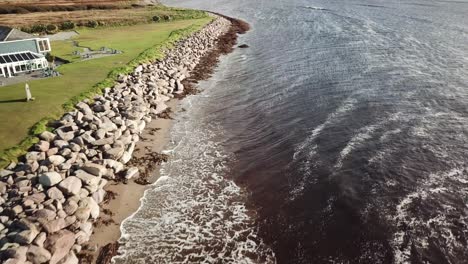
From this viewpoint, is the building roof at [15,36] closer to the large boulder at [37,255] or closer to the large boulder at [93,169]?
the large boulder at [93,169]

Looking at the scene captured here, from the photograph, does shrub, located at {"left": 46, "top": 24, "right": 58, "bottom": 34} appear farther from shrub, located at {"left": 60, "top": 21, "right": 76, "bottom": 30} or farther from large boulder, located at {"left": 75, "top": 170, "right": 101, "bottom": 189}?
large boulder, located at {"left": 75, "top": 170, "right": 101, "bottom": 189}

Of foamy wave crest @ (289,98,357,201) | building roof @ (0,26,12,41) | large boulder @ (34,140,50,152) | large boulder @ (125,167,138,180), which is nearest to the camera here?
foamy wave crest @ (289,98,357,201)

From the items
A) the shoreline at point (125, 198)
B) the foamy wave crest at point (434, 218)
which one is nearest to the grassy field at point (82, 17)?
the shoreline at point (125, 198)

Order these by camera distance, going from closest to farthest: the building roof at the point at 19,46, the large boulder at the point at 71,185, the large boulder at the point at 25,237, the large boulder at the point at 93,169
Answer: the large boulder at the point at 25,237 → the large boulder at the point at 71,185 → the large boulder at the point at 93,169 → the building roof at the point at 19,46

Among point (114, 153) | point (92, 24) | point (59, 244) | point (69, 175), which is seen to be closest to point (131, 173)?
point (114, 153)

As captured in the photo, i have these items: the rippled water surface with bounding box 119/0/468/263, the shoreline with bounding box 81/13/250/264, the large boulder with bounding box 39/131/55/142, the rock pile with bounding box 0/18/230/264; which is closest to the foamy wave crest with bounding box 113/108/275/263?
the rippled water surface with bounding box 119/0/468/263

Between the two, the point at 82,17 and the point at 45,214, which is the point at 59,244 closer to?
the point at 45,214

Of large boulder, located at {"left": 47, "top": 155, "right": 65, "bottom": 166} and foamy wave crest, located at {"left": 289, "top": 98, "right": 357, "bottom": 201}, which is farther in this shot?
foamy wave crest, located at {"left": 289, "top": 98, "right": 357, "bottom": 201}
